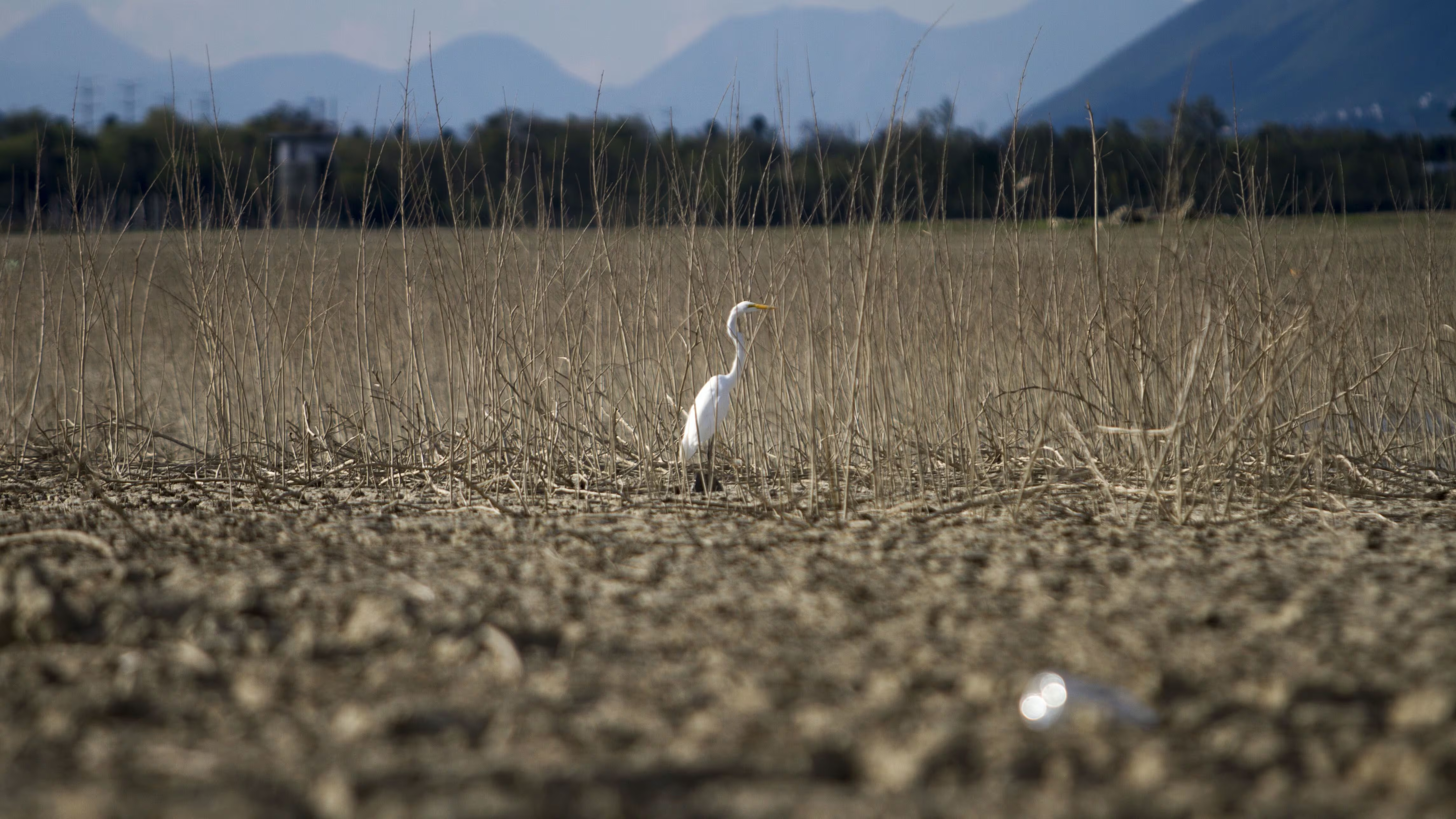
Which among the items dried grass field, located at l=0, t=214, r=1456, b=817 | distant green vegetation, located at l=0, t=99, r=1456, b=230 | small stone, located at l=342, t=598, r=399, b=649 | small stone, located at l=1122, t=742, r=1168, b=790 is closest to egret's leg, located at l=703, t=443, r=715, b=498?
dried grass field, located at l=0, t=214, r=1456, b=817

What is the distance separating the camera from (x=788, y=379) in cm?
323

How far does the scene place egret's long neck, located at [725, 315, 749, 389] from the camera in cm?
299

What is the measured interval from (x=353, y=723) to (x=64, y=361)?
2379 millimetres

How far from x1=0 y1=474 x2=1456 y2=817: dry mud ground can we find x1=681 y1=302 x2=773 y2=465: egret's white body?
749 millimetres

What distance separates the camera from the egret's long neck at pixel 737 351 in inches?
118

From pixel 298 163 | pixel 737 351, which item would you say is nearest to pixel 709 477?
pixel 737 351

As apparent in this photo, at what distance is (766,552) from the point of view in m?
2.11

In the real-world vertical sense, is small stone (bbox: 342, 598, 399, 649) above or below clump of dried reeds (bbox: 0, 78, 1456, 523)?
below

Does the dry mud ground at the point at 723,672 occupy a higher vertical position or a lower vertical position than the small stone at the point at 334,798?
lower

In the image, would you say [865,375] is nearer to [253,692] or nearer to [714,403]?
[714,403]

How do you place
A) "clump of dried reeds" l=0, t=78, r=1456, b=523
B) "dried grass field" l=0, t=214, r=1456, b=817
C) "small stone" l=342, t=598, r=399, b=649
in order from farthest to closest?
"clump of dried reeds" l=0, t=78, r=1456, b=523
"small stone" l=342, t=598, r=399, b=649
"dried grass field" l=0, t=214, r=1456, b=817

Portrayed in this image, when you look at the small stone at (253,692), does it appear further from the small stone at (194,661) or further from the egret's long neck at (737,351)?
the egret's long neck at (737,351)

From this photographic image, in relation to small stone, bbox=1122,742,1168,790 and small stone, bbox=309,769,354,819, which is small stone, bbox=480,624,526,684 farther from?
small stone, bbox=1122,742,1168,790

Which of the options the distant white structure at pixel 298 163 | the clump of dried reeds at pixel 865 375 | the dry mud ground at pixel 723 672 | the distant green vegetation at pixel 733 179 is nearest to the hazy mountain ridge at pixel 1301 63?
the distant white structure at pixel 298 163
